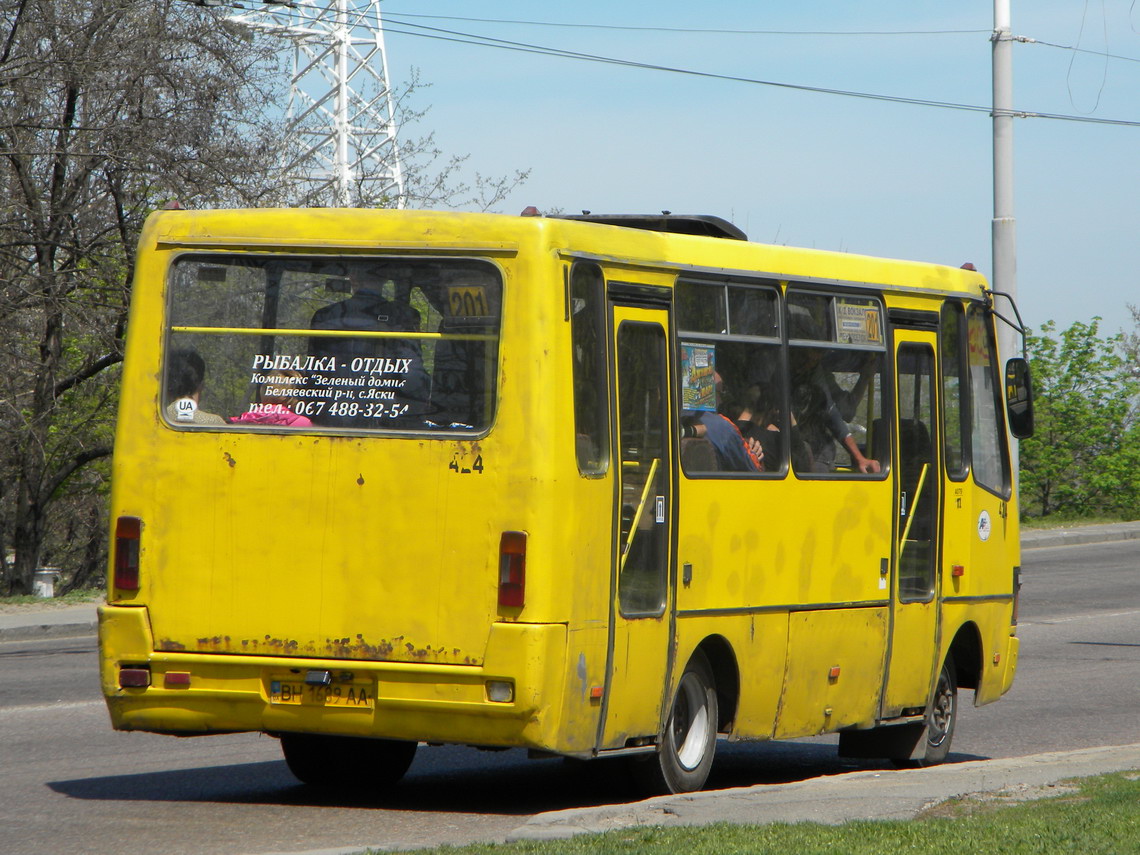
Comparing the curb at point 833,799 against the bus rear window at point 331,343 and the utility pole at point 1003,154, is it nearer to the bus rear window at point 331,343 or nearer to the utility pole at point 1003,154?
the bus rear window at point 331,343

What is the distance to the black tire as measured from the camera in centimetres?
1023

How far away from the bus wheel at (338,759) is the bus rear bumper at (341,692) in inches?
36.3

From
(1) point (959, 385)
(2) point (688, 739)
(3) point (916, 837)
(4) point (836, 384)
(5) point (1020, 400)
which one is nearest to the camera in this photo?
(3) point (916, 837)

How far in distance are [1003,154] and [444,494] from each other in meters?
16.9

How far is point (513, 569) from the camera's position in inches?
287

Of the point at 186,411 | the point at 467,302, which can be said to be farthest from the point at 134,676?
the point at 467,302

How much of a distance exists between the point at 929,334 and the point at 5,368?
14904mm

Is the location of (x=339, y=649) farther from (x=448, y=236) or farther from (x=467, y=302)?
(x=448, y=236)

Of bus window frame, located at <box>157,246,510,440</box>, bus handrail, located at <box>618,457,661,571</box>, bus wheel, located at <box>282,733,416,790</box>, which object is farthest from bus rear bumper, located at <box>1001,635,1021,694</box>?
bus window frame, located at <box>157,246,510,440</box>

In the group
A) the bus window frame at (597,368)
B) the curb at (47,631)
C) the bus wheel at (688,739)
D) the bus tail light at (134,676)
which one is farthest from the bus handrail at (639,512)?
the curb at (47,631)

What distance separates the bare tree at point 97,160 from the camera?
824 inches

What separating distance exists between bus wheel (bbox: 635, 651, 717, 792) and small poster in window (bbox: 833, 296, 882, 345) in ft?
7.09

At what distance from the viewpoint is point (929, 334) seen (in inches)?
404

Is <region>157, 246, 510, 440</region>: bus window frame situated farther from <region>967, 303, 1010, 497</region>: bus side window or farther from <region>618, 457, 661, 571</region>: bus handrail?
<region>967, 303, 1010, 497</region>: bus side window
